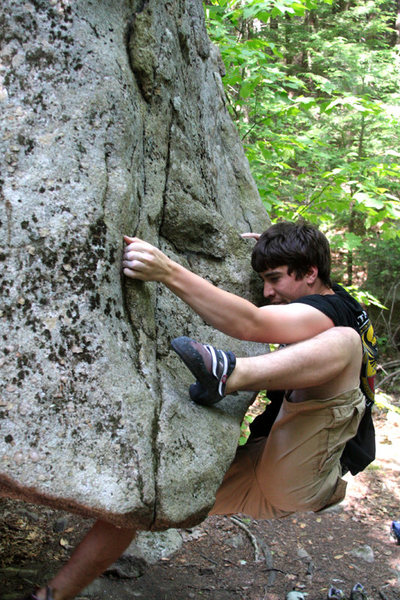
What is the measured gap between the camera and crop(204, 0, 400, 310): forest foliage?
16.7ft

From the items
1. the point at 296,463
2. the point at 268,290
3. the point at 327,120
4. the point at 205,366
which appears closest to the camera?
the point at 205,366

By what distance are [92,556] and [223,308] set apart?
125 cm

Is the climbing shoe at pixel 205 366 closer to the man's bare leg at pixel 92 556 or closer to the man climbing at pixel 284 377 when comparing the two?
the man climbing at pixel 284 377

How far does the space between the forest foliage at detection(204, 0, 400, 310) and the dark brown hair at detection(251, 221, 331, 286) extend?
1.94 meters

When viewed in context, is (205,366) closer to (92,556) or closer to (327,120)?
(92,556)

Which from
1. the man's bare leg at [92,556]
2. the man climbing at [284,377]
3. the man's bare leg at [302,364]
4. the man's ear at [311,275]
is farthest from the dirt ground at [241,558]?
the man's ear at [311,275]

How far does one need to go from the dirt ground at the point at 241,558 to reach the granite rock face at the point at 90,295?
1437 millimetres

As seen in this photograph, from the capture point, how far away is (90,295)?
216 centimetres

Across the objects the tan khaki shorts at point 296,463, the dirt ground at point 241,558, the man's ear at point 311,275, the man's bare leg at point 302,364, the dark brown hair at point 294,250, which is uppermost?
the dark brown hair at point 294,250

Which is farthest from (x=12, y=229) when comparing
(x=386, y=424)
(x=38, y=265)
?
(x=386, y=424)

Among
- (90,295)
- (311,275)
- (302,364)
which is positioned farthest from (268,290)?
(90,295)

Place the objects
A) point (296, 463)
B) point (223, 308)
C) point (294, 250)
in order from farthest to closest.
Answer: point (294, 250) < point (296, 463) < point (223, 308)

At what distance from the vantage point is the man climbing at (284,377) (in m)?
2.37

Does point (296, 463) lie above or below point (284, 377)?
below
